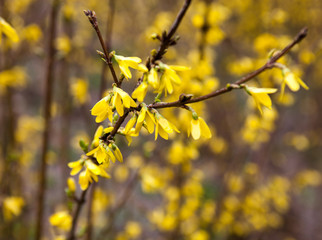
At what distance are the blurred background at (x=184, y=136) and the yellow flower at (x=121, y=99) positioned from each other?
579 millimetres

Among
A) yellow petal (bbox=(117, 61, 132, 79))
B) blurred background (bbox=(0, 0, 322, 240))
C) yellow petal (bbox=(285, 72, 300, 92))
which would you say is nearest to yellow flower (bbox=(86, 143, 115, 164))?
yellow petal (bbox=(117, 61, 132, 79))

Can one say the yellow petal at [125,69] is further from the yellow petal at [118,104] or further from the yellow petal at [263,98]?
the yellow petal at [263,98]

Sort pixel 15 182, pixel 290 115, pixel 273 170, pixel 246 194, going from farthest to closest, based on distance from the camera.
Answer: pixel 290 115, pixel 273 170, pixel 246 194, pixel 15 182

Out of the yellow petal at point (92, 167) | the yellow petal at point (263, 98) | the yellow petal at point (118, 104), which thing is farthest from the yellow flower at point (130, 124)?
the yellow petal at point (263, 98)

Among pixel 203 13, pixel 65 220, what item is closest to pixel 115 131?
pixel 65 220

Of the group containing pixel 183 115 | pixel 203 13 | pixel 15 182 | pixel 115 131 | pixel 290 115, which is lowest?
pixel 115 131

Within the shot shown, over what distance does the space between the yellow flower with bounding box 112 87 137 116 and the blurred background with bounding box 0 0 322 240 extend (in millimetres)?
579

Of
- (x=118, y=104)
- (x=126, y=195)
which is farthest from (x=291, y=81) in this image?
(x=126, y=195)

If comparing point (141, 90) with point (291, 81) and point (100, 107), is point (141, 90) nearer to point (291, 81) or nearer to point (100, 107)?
point (100, 107)

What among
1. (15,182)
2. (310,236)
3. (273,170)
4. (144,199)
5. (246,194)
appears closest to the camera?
(15,182)

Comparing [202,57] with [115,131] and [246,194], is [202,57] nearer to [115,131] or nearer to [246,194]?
[115,131]

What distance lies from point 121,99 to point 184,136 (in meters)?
1.25

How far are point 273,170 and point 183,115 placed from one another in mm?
5534

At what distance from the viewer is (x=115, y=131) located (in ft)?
2.56
